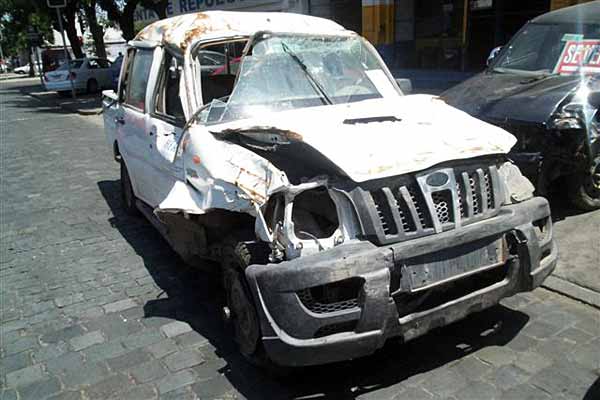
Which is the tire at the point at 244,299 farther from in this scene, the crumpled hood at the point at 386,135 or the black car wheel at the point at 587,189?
the black car wheel at the point at 587,189

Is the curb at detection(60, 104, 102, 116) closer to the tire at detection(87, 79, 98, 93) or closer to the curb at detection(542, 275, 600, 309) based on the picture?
the tire at detection(87, 79, 98, 93)

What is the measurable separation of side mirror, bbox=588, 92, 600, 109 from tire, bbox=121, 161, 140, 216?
493 centimetres

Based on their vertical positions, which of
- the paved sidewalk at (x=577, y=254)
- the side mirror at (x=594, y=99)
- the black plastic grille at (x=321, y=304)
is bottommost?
the paved sidewalk at (x=577, y=254)

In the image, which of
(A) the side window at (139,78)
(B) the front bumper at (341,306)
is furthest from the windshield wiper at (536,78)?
(A) the side window at (139,78)

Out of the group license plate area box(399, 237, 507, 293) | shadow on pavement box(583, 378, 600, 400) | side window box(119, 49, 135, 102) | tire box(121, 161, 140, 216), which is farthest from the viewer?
tire box(121, 161, 140, 216)

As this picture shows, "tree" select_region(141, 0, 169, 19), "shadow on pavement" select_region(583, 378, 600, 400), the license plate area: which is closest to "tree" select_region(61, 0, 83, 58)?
"tree" select_region(141, 0, 169, 19)

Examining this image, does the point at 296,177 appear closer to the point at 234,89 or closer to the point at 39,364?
the point at 234,89

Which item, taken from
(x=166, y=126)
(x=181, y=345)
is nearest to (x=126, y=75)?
(x=166, y=126)

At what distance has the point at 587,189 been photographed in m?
5.53

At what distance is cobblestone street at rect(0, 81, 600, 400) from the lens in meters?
3.18

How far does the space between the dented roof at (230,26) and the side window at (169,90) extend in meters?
0.17

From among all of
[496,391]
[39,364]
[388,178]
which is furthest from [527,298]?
[39,364]

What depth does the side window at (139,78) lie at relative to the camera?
519cm

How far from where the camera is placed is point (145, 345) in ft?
12.2
